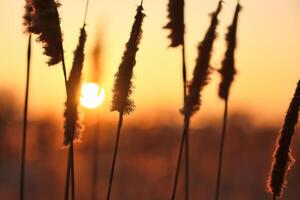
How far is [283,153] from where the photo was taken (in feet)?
12.0

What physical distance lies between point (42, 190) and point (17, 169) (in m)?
7.27

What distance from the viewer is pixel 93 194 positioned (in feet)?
17.1

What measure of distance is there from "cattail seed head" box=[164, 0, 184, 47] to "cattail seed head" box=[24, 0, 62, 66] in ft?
2.02

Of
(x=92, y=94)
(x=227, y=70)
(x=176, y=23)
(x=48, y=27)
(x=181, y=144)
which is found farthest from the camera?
(x=92, y=94)

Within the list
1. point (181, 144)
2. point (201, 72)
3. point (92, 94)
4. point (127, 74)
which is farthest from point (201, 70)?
point (92, 94)

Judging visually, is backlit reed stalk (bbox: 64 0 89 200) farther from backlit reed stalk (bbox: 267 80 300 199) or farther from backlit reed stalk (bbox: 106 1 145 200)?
backlit reed stalk (bbox: 267 80 300 199)

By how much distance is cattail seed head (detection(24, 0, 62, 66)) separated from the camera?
350 cm

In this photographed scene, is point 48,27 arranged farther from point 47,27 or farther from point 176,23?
point 176,23

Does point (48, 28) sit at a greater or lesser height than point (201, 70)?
greater

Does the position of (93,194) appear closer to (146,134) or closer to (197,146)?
(146,134)

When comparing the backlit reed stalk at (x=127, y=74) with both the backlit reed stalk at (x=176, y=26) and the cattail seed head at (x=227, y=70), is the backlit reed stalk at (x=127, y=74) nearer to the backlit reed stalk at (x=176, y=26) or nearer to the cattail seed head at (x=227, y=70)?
the backlit reed stalk at (x=176, y=26)

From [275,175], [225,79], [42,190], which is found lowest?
[42,190]

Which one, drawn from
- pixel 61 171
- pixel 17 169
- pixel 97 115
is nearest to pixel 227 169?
pixel 17 169

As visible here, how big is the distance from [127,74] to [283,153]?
2.67ft
